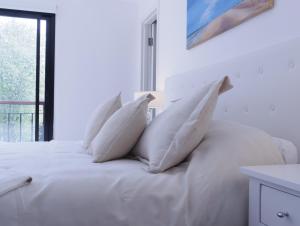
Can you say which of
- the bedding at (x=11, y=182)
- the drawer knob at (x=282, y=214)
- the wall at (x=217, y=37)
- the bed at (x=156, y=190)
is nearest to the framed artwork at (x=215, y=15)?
the wall at (x=217, y=37)

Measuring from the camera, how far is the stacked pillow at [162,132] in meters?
1.26

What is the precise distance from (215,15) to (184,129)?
1.19 metres

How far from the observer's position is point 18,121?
14.5 feet

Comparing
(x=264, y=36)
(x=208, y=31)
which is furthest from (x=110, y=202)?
(x=208, y=31)

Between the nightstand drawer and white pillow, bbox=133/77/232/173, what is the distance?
36 cm

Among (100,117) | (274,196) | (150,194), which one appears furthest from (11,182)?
(100,117)

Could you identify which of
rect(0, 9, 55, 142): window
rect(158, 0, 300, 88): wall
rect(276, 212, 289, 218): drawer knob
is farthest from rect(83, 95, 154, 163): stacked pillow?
rect(0, 9, 55, 142): window

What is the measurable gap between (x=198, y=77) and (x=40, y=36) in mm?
2876

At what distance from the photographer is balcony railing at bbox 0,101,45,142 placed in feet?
14.0

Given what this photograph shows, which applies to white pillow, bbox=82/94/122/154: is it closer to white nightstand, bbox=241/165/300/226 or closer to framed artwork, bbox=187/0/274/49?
framed artwork, bbox=187/0/274/49

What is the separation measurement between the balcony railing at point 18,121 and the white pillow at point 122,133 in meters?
2.99

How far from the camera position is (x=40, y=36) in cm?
431

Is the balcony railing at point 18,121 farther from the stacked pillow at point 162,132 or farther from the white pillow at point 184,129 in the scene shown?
the white pillow at point 184,129

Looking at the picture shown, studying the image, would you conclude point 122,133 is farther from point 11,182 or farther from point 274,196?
point 274,196
